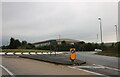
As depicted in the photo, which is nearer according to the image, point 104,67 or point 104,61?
point 104,67

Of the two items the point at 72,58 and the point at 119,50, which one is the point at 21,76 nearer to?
the point at 72,58

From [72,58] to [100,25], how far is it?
45346mm

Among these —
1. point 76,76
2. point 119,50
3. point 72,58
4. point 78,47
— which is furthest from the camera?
point 78,47

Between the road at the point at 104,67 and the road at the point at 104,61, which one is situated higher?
the road at the point at 104,61

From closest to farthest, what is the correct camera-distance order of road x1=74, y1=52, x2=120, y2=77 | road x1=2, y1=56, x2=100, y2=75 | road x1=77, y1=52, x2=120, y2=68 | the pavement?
the pavement → road x1=2, y1=56, x2=100, y2=75 → road x1=74, y1=52, x2=120, y2=77 → road x1=77, y1=52, x2=120, y2=68

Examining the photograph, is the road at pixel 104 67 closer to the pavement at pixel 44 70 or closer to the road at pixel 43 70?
the pavement at pixel 44 70

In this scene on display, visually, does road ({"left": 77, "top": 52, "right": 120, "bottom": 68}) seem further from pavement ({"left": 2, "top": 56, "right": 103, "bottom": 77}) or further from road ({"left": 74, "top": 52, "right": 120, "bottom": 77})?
pavement ({"left": 2, "top": 56, "right": 103, "bottom": 77})

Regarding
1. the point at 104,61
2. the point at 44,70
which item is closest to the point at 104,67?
the point at 44,70

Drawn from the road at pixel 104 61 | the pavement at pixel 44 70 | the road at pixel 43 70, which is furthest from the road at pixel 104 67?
the road at pixel 43 70

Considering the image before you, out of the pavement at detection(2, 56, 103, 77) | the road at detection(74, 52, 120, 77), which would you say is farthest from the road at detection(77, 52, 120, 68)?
the pavement at detection(2, 56, 103, 77)

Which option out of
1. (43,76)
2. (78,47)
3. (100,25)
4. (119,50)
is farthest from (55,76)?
(78,47)

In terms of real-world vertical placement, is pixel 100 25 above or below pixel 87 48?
above

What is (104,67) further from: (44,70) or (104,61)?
(104,61)

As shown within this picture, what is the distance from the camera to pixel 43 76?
1500 centimetres
